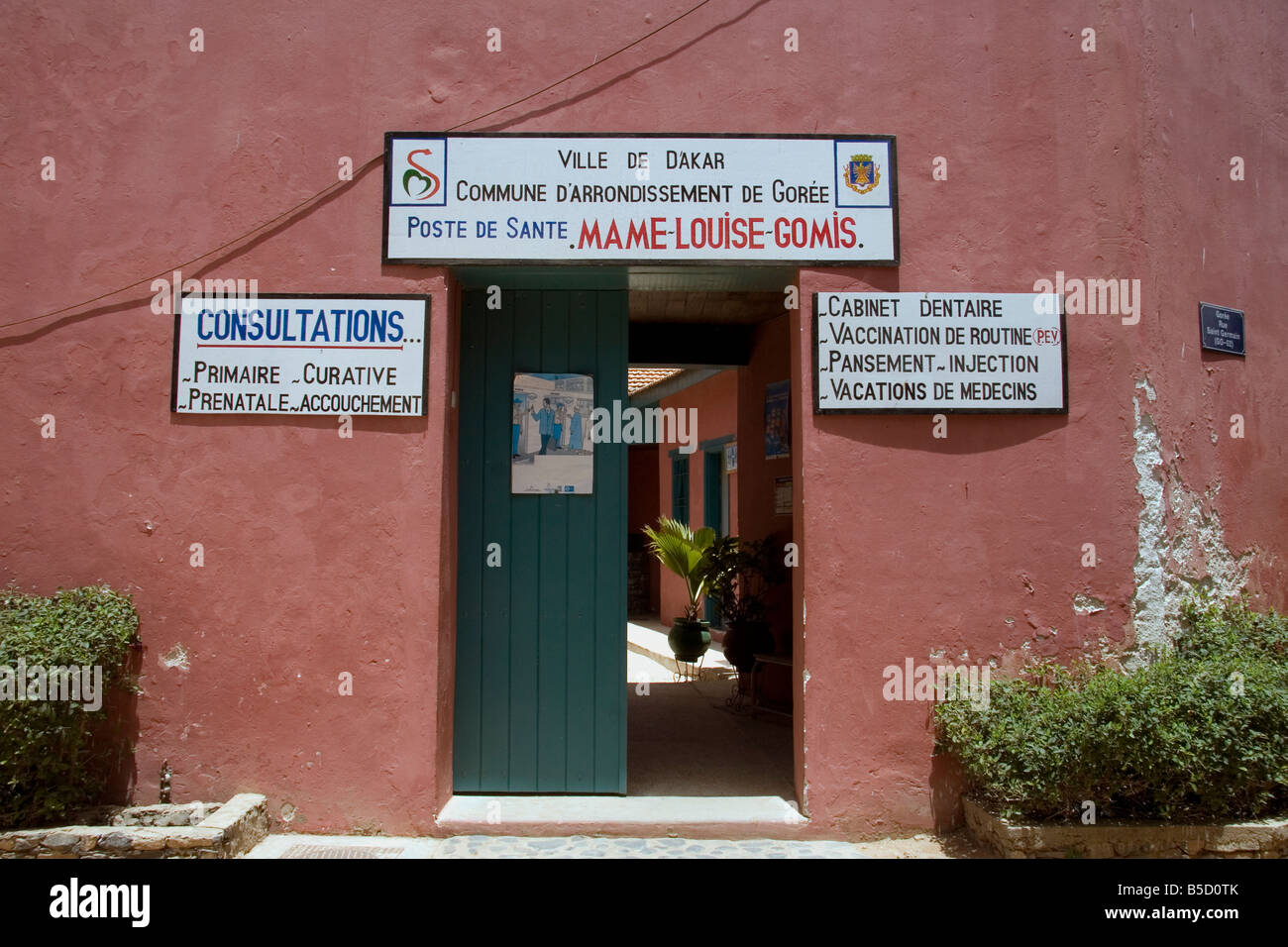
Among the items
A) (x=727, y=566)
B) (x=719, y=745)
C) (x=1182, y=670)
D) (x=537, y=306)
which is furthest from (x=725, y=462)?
(x=1182, y=670)

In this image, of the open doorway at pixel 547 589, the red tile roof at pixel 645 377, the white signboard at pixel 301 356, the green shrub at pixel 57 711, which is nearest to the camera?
the green shrub at pixel 57 711

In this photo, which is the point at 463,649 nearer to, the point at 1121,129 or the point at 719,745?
the point at 719,745

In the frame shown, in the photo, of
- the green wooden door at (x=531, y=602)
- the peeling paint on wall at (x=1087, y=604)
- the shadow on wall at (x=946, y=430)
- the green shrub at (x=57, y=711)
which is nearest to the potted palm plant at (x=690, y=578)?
the green wooden door at (x=531, y=602)

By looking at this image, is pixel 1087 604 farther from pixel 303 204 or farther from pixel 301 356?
pixel 303 204

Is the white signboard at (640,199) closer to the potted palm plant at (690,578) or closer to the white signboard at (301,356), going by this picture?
the white signboard at (301,356)

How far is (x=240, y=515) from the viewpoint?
185 inches

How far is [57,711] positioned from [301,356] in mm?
2062

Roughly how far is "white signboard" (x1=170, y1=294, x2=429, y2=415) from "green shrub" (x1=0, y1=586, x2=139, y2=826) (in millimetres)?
1153

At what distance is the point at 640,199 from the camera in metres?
4.84

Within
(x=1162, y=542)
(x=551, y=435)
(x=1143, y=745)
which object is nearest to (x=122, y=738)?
(x=551, y=435)

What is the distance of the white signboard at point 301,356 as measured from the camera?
15.5ft

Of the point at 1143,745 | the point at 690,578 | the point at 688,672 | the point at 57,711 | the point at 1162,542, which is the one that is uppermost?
the point at 1162,542

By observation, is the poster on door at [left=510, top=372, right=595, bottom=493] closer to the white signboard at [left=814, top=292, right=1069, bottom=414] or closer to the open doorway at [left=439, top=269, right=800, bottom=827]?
the open doorway at [left=439, top=269, right=800, bottom=827]

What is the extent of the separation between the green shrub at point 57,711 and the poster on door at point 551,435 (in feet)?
7.24
